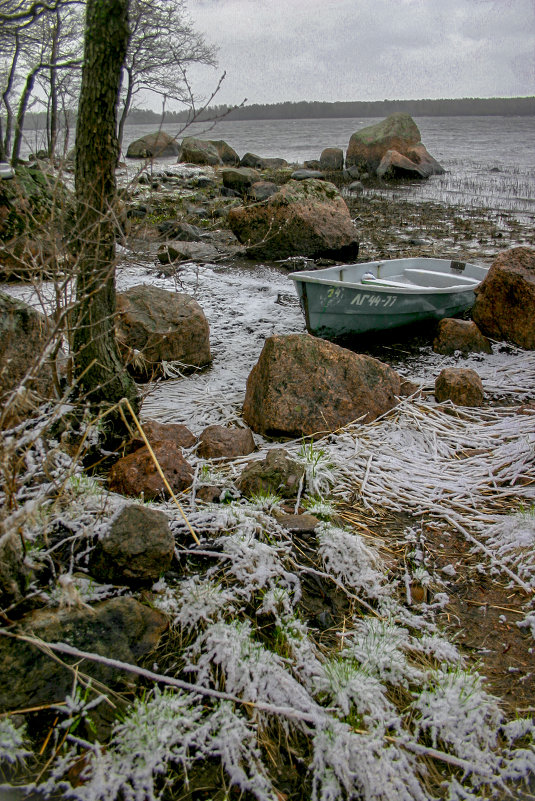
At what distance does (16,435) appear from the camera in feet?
7.40

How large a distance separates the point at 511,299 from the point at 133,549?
522cm

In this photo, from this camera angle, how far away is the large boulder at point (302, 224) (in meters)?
9.75

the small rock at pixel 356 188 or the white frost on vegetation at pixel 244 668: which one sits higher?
the small rock at pixel 356 188

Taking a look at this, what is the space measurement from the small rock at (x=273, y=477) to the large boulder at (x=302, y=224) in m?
6.95

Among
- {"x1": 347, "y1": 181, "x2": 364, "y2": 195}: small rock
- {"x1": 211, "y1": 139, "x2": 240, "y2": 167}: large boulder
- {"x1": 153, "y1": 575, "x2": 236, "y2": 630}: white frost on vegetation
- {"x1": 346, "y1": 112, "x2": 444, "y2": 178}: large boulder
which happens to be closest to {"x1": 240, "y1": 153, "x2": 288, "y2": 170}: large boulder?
{"x1": 211, "y1": 139, "x2": 240, "y2": 167}: large boulder

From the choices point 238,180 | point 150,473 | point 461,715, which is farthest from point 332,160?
point 461,715

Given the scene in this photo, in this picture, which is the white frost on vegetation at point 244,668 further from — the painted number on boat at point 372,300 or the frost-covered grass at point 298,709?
the painted number on boat at point 372,300

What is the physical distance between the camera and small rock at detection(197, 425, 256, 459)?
12.4 ft

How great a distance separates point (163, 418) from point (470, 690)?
299 centimetres

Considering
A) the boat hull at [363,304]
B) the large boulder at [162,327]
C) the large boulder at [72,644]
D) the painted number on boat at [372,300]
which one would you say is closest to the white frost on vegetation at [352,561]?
the large boulder at [72,644]

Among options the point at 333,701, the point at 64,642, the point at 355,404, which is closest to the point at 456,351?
the point at 355,404

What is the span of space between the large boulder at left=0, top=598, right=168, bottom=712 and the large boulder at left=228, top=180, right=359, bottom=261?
8190 mm

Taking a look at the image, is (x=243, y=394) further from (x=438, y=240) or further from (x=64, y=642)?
(x=438, y=240)

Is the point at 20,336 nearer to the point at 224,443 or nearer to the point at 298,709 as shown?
the point at 224,443
